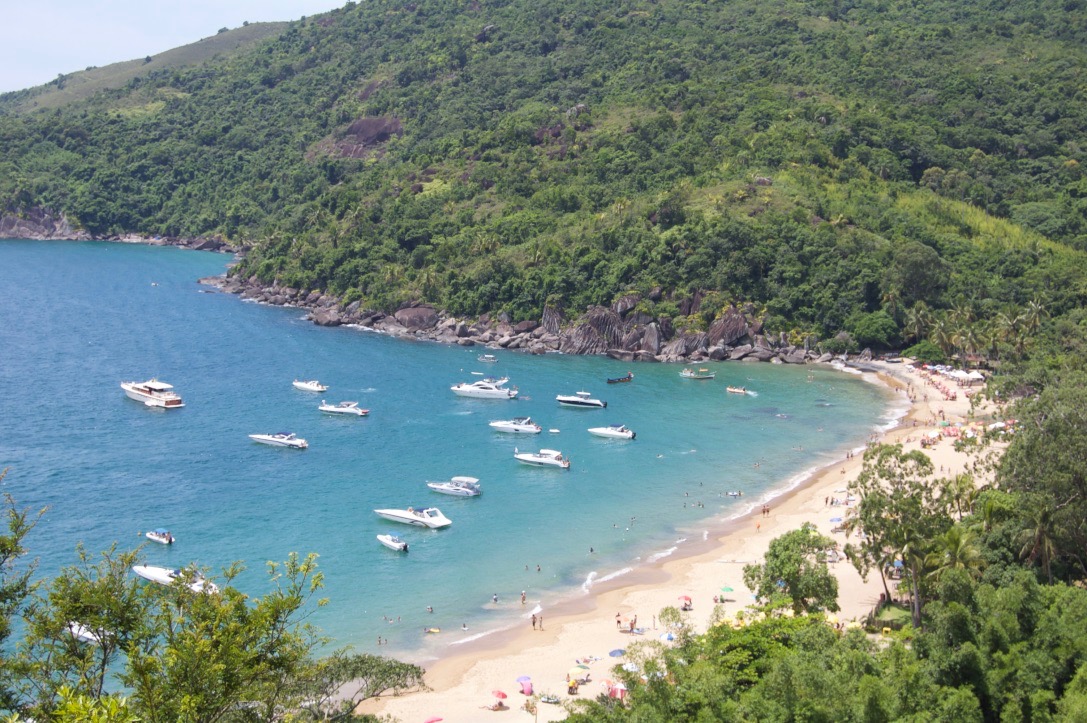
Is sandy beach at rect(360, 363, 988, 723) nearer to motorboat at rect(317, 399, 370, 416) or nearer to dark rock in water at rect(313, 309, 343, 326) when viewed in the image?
motorboat at rect(317, 399, 370, 416)

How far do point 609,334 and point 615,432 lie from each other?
3529 cm

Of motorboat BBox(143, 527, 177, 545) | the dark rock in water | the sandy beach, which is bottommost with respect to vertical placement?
the sandy beach

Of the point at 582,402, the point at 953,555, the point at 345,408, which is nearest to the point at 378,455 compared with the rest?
the point at 345,408

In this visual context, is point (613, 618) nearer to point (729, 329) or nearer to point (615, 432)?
point (615, 432)

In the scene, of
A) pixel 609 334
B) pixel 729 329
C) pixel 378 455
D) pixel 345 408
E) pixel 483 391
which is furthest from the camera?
pixel 609 334

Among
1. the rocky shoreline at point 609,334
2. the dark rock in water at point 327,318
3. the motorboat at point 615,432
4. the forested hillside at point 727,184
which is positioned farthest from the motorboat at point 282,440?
the dark rock in water at point 327,318

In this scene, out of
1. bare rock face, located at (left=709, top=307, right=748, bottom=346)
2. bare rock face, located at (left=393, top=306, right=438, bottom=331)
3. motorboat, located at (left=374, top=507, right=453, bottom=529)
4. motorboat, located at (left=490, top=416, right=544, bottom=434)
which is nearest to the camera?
motorboat, located at (left=374, top=507, right=453, bottom=529)

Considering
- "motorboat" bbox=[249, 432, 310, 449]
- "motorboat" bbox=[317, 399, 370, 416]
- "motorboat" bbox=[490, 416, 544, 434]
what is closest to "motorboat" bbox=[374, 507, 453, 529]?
"motorboat" bbox=[249, 432, 310, 449]

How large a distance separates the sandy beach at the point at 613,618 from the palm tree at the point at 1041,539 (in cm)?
807

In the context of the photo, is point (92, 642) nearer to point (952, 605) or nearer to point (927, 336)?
point (952, 605)

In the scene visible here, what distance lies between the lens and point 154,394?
3263 inches

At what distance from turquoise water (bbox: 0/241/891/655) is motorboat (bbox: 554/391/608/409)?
244 centimetres

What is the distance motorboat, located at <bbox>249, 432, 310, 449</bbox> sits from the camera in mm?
72875

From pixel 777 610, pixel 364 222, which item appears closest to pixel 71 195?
pixel 364 222
